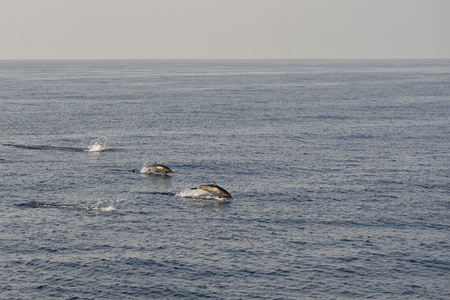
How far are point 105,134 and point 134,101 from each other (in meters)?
58.5

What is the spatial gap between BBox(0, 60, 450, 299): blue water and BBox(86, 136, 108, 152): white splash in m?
1.30

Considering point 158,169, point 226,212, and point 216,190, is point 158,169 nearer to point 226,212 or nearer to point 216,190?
point 216,190

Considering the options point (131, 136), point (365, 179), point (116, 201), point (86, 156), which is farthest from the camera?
point (131, 136)

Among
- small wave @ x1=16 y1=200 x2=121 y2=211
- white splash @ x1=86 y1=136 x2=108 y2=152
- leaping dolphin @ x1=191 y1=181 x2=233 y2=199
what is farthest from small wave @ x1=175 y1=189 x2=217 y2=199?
white splash @ x1=86 y1=136 x2=108 y2=152

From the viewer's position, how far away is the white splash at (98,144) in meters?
77.6

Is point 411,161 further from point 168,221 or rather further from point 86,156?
point 86,156

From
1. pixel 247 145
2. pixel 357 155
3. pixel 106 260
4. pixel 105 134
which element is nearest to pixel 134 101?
pixel 105 134

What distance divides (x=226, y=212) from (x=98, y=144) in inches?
1553

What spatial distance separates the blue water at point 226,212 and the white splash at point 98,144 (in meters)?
1.30

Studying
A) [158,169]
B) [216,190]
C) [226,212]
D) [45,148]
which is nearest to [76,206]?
[216,190]

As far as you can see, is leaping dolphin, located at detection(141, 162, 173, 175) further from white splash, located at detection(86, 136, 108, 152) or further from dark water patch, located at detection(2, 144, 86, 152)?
dark water patch, located at detection(2, 144, 86, 152)

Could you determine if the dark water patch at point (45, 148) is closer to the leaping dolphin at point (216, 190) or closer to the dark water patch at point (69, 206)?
the dark water patch at point (69, 206)

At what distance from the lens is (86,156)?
73.5 metres

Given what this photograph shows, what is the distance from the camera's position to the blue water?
36.1 meters
